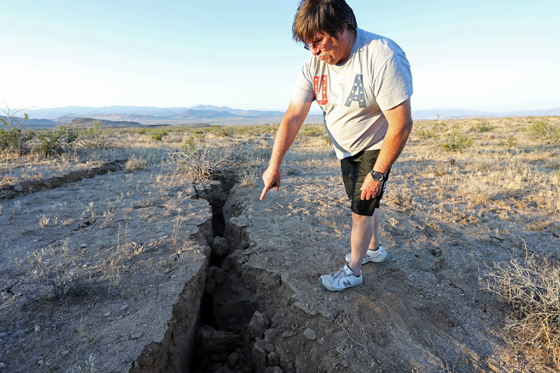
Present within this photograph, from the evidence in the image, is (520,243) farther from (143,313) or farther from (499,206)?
(143,313)

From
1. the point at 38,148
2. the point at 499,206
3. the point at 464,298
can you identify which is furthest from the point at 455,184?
the point at 38,148

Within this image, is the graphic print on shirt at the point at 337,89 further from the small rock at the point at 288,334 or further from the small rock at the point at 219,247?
the small rock at the point at 219,247

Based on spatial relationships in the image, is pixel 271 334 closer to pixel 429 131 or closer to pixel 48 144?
pixel 48 144

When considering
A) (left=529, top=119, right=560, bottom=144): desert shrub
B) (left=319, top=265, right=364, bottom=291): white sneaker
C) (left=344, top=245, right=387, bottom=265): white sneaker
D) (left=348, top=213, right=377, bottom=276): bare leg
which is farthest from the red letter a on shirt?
(left=529, top=119, right=560, bottom=144): desert shrub

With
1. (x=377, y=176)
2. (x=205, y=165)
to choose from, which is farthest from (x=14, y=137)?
(x=377, y=176)

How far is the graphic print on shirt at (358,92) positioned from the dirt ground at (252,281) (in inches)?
55.0

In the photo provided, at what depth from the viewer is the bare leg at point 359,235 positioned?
2051 mm

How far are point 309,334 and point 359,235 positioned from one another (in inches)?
29.6

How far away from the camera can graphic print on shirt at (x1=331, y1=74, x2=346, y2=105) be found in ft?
5.81

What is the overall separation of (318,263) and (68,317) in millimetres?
1881

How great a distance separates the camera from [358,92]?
1.70 m

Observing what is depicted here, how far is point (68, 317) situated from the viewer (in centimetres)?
193

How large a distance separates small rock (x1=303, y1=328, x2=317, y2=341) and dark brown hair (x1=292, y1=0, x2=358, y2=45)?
6.02 feet

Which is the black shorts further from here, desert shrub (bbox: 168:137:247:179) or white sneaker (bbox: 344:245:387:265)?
desert shrub (bbox: 168:137:247:179)
